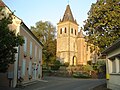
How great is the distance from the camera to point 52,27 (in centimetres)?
7419

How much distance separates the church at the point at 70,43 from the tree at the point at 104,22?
4983cm

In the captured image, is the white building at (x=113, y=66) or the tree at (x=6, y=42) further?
the white building at (x=113, y=66)

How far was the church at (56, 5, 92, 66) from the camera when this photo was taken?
255ft

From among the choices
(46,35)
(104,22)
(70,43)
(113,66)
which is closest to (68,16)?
(70,43)

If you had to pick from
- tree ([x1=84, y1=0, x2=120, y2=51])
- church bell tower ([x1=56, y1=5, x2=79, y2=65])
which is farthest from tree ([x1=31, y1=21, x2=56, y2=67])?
tree ([x1=84, y1=0, x2=120, y2=51])

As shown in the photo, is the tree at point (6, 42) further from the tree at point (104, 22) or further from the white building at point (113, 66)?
the tree at point (104, 22)

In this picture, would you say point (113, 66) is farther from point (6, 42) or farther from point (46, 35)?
point (46, 35)

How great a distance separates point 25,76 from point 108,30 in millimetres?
11384

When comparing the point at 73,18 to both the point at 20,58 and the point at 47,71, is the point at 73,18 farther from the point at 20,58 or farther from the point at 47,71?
the point at 20,58

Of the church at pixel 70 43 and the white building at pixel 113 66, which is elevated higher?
the church at pixel 70 43

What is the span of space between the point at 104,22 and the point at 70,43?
2156 inches

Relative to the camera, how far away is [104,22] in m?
24.5

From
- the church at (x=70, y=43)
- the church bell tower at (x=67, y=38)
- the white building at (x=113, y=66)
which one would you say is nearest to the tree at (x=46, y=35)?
the church bell tower at (x=67, y=38)

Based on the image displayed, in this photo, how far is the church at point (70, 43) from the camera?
77.7 metres
